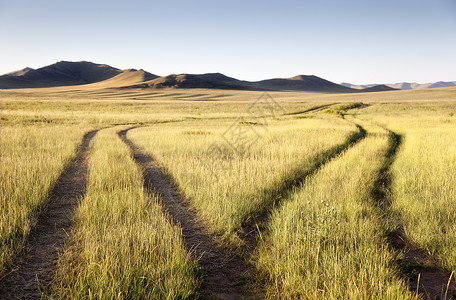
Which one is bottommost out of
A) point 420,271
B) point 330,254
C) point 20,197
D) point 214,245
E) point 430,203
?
point 214,245

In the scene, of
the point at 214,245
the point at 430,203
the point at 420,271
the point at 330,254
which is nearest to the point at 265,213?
the point at 214,245

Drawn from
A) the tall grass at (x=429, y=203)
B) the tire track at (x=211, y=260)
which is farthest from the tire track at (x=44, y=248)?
the tall grass at (x=429, y=203)

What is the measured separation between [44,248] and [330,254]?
3949 mm

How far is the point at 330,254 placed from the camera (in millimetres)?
3289

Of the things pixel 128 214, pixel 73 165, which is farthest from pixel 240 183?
pixel 73 165

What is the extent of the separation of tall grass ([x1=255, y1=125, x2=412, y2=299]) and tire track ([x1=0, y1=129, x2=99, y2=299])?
2.64 metres

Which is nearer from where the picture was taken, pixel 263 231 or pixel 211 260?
pixel 211 260

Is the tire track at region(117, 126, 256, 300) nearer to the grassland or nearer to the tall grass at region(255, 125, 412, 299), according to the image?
the grassland

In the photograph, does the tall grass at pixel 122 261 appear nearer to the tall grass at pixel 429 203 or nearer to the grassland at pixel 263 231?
the grassland at pixel 263 231

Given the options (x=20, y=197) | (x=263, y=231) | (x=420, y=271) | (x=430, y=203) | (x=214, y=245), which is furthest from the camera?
(x=20, y=197)

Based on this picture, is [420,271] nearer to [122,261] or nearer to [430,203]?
[430,203]

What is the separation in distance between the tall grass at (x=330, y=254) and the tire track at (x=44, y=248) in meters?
2.64

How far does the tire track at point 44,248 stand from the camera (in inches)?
120

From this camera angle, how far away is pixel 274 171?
7.61 m
